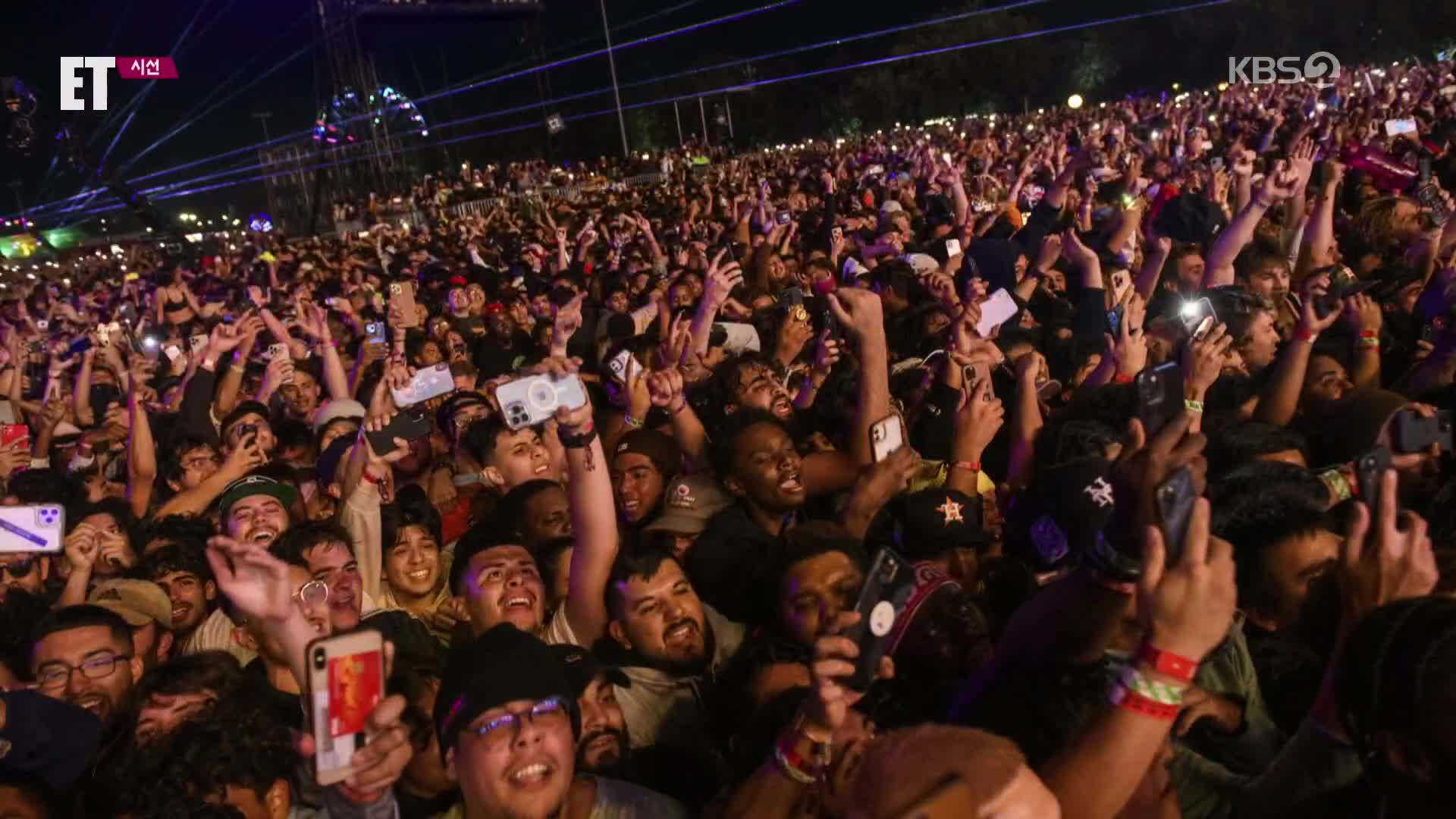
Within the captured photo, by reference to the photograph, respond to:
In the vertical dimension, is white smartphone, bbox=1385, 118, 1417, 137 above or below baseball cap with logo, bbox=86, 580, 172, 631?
above

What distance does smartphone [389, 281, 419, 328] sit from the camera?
8.81 metres

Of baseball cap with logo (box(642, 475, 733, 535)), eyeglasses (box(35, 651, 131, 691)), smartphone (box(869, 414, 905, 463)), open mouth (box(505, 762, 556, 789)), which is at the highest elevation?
smartphone (box(869, 414, 905, 463))

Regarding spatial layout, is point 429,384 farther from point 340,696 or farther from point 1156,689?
point 1156,689

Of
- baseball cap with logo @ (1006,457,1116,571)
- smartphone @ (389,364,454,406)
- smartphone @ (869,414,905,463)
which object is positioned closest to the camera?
baseball cap with logo @ (1006,457,1116,571)

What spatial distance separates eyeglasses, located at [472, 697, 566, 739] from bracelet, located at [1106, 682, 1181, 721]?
4.42 feet

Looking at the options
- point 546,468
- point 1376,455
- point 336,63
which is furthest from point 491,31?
point 1376,455

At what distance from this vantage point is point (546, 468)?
4.66m

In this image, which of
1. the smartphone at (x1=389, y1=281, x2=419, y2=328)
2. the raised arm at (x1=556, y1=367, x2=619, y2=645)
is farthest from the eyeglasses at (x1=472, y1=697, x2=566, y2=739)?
the smartphone at (x1=389, y1=281, x2=419, y2=328)

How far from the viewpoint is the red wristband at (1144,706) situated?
5.40 ft

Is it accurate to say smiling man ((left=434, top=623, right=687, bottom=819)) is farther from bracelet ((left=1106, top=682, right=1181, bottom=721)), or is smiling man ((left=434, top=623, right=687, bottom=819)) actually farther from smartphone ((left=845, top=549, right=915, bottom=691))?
bracelet ((left=1106, top=682, right=1181, bottom=721))

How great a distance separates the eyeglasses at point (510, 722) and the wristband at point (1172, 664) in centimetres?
140

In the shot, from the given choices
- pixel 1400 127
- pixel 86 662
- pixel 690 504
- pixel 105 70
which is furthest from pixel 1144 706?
pixel 105 70

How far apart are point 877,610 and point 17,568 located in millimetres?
4362

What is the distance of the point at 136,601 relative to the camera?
3.90 meters
